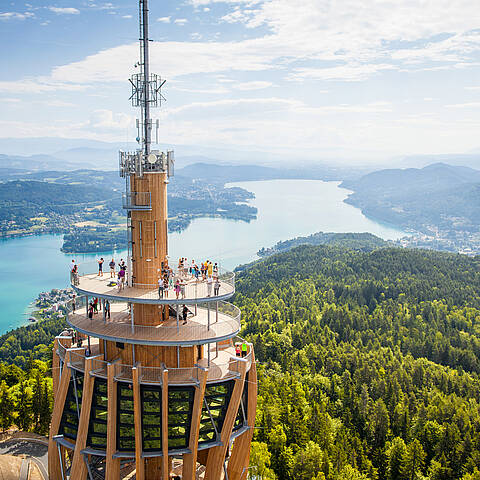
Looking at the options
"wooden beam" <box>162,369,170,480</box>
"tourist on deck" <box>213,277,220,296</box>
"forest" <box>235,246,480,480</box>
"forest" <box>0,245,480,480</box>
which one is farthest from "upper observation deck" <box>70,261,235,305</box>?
"forest" <box>235,246,480,480</box>

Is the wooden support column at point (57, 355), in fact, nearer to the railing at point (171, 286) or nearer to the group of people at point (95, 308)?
the group of people at point (95, 308)

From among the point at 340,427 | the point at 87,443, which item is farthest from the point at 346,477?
the point at 87,443

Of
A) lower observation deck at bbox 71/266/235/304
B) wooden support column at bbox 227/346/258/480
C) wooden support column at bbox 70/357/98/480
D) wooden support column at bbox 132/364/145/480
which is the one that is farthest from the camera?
wooden support column at bbox 227/346/258/480

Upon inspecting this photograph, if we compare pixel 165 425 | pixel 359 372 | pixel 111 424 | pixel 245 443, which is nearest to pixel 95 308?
pixel 111 424

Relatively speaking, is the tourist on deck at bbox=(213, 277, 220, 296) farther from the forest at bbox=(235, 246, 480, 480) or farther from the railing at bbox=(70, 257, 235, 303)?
the forest at bbox=(235, 246, 480, 480)

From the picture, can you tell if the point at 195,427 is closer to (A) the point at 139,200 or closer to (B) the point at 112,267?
(B) the point at 112,267

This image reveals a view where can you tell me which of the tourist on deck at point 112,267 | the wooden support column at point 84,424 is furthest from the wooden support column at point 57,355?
the wooden support column at point 84,424
